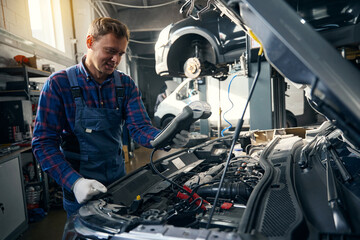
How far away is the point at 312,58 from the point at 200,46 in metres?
3.17

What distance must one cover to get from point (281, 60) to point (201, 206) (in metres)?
0.73

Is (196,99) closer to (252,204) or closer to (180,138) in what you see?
(180,138)

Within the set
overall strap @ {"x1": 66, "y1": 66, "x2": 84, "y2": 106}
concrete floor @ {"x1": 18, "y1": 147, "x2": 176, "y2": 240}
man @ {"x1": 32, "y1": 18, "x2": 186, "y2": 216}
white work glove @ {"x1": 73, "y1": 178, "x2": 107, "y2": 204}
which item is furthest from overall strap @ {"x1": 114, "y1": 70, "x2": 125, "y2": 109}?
concrete floor @ {"x1": 18, "y1": 147, "x2": 176, "y2": 240}

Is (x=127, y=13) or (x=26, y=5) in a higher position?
(x=127, y=13)

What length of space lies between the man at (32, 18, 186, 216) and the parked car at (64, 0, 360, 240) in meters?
0.26

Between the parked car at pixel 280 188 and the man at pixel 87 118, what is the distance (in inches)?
10.2

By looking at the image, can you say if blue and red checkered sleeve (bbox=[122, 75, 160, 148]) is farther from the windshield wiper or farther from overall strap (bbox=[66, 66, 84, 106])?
the windshield wiper

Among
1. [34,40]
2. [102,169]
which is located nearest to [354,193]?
[102,169]

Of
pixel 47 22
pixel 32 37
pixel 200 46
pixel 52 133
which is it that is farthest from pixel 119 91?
pixel 47 22

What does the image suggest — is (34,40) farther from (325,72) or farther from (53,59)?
(325,72)

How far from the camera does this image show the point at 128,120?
1.65m

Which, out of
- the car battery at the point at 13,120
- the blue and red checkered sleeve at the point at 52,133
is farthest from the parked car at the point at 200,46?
the blue and red checkered sleeve at the point at 52,133

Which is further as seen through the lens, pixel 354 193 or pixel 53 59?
pixel 53 59

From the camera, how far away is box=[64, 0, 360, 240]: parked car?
1.89ft
